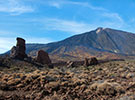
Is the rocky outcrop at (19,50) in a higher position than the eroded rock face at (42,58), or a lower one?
higher

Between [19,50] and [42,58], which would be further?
[42,58]

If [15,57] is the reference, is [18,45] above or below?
above

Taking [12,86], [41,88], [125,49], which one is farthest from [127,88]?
[125,49]

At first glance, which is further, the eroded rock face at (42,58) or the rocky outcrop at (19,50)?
→ the eroded rock face at (42,58)

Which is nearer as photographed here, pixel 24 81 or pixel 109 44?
pixel 24 81

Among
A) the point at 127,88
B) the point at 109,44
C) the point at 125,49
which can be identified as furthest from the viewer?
the point at 109,44

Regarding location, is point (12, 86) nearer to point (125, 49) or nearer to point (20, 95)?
point (20, 95)

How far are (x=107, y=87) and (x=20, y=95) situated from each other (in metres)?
4.98

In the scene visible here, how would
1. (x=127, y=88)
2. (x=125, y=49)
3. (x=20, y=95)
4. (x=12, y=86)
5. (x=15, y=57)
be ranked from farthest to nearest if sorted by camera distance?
(x=125, y=49) → (x=15, y=57) → (x=12, y=86) → (x=127, y=88) → (x=20, y=95)

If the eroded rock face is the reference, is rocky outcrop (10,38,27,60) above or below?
above

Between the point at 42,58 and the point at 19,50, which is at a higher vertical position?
the point at 19,50

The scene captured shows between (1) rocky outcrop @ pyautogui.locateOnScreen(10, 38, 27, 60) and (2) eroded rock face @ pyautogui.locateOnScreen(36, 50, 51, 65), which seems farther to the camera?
(2) eroded rock face @ pyautogui.locateOnScreen(36, 50, 51, 65)

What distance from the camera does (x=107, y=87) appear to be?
8.41m

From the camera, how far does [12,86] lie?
9.55 meters
